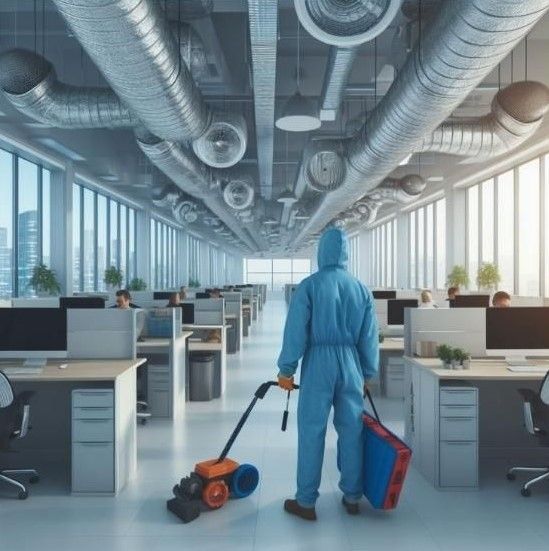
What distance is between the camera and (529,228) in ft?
36.2

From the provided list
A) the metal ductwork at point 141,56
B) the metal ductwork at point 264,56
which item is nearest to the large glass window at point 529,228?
the metal ductwork at point 264,56

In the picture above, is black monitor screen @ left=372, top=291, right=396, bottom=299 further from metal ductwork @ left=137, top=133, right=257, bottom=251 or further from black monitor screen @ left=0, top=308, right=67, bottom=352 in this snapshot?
black monitor screen @ left=0, top=308, right=67, bottom=352

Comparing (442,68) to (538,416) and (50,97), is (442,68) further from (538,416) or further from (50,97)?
(50,97)

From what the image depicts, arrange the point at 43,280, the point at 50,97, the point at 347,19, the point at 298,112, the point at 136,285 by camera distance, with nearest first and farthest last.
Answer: the point at 347,19
the point at 50,97
the point at 298,112
the point at 43,280
the point at 136,285

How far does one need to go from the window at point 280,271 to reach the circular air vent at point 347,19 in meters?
38.2

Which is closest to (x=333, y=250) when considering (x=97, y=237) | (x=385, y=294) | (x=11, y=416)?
(x=11, y=416)

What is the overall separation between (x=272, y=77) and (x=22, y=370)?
3.30 meters

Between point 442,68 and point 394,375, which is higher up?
point 442,68

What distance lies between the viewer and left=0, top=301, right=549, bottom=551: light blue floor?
338 cm

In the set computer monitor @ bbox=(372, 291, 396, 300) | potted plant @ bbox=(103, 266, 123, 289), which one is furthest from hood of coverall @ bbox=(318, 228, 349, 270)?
potted plant @ bbox=(103, 266, 123, 289)

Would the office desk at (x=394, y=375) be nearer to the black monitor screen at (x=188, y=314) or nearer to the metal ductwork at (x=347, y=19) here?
the black monitor screen at (x=188, y=314)

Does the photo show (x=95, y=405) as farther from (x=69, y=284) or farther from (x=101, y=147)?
(x=69, y=284)

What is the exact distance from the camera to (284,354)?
3.68 meters

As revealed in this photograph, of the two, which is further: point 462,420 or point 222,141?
point 222,141
